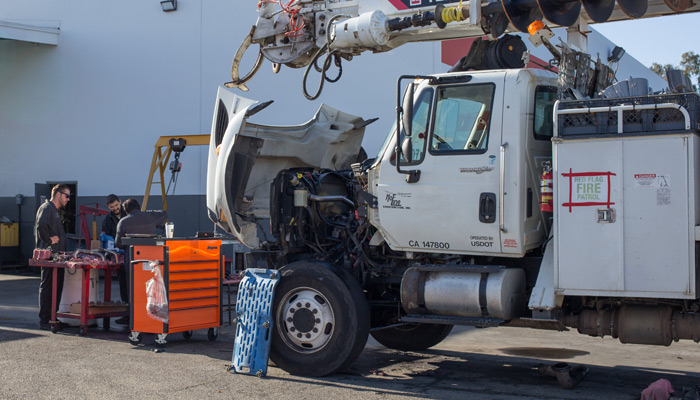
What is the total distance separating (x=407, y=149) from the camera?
6.90 metres

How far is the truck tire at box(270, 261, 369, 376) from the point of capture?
6.96 meters

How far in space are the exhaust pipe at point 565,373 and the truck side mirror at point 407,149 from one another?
2296mm

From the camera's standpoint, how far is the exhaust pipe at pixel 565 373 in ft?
21.8

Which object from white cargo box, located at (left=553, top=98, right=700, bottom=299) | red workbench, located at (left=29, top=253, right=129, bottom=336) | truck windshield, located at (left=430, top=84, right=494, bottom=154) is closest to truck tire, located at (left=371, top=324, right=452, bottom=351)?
truck windshield, located at (left=430, top=84, right=494, bottom=154)

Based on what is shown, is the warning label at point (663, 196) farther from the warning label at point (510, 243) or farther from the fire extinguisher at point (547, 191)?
the warning label at point (510, 243)

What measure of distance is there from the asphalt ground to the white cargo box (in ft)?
3.76

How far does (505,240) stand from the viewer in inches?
258

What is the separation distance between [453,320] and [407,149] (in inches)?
62.2

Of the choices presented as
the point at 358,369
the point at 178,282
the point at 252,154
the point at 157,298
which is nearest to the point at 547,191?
the point at 358,369

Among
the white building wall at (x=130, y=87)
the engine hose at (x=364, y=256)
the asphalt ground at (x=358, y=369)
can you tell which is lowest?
the asphalt ground at (x=358, y=369)

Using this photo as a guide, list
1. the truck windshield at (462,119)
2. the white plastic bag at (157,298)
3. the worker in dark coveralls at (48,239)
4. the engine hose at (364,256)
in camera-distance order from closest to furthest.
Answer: the truck windshield at (462,119) < the engine hose at (364,256) < the white plastic bag at (157,298) < the worker in dark coveralls at (48,239)

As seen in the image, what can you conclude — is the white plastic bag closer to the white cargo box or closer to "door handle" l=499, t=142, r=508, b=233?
"door handle" l=499, t=142, r=508, b=233

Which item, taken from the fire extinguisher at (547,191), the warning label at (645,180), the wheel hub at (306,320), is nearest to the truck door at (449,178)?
the fire extinguisher at (547,191)

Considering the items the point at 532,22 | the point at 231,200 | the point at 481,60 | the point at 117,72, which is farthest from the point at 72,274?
the point at 117,72
